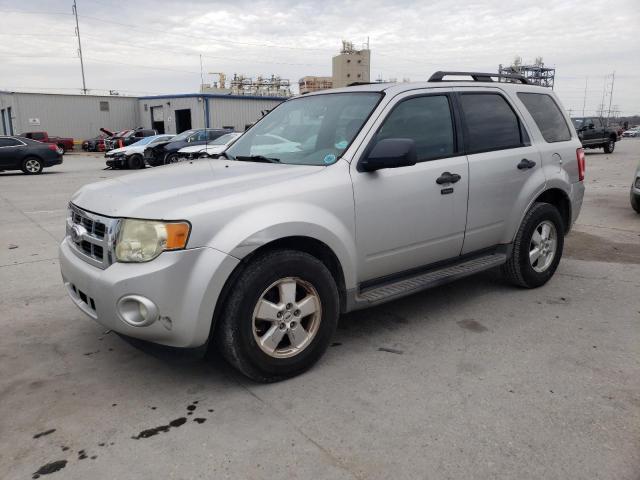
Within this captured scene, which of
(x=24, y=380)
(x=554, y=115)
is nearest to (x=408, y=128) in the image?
(x=554, y=115)

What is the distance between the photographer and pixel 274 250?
3010 millimetres

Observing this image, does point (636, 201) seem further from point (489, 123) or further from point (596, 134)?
point (596, 134)

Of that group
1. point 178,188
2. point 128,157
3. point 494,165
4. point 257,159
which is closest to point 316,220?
point 178,188

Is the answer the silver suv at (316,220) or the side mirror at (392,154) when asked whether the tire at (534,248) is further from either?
the side mirror at (392,154)

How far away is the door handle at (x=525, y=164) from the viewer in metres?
4.37

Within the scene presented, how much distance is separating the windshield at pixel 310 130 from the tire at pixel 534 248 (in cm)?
187

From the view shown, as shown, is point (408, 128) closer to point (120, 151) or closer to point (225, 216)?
point (225, 216)

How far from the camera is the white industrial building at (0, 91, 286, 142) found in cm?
3953

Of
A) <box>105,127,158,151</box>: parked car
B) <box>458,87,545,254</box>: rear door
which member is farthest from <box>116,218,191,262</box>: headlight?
<box>105,127,158,151</box>: parked car

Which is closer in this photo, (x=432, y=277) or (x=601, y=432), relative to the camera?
(x=601, y=432)

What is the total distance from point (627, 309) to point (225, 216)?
3497mm

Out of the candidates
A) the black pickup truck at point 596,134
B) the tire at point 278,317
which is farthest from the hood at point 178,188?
the black pickup truck at point 596,134

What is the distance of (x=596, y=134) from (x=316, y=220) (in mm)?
26454

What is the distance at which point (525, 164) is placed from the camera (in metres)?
4.40
